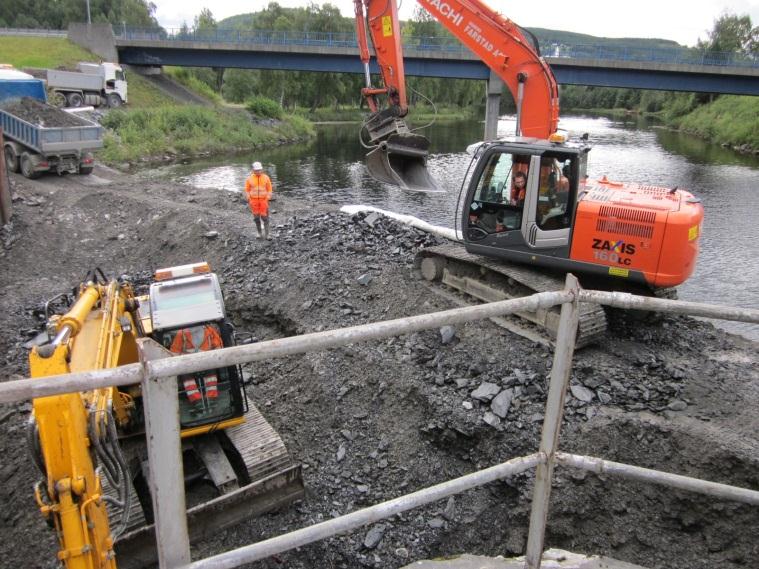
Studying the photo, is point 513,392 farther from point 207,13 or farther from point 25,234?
point 207,13

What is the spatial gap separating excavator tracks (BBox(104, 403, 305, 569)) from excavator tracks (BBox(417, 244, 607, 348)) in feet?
11.5

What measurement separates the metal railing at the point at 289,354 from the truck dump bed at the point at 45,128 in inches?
757

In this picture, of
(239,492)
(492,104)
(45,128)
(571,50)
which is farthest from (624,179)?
(239,492)

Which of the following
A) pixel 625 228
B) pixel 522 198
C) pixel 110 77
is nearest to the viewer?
pixel 625 228

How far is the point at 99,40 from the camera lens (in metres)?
41.3

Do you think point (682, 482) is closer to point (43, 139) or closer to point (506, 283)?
point (506, 283)

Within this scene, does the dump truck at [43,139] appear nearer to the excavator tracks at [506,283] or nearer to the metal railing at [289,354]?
the excavator tracks at [506,283]

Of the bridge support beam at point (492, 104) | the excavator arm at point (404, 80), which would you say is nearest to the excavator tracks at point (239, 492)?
the excavator arm at point (404, 80)

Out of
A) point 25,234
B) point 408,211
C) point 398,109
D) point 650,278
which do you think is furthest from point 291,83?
point 650,278

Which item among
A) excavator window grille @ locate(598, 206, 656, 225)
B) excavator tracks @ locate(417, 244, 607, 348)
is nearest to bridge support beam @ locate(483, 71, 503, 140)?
excavator tracks @ locate(417, 244, 607, 348)

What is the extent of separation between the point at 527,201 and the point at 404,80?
329cm

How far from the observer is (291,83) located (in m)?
55.1

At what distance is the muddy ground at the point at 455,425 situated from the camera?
5469 mm

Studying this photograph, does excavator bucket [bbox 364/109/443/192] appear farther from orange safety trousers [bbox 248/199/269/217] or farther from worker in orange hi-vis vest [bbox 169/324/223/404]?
worker in orange hi-vis vest [bbox 169/324/223/404]
